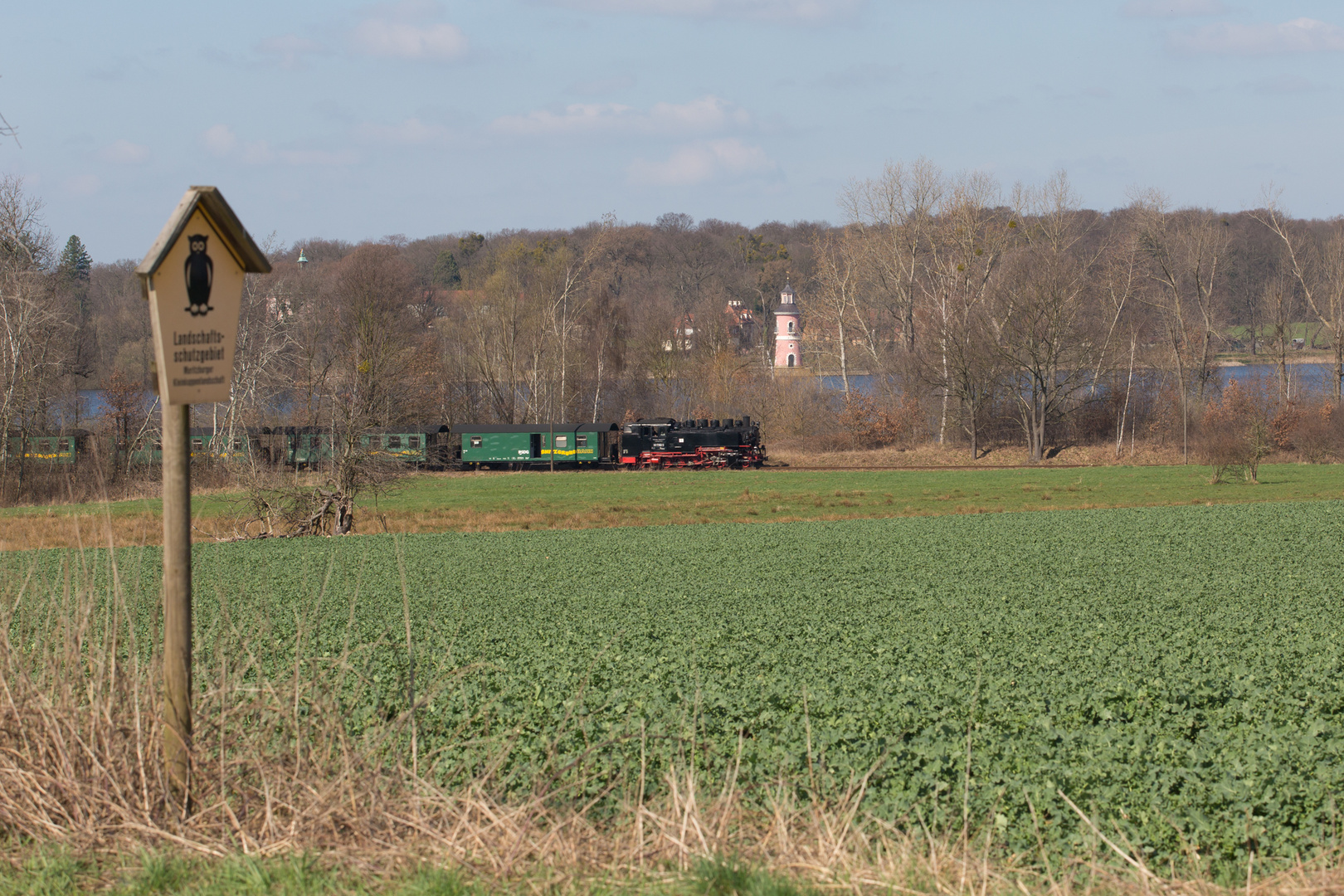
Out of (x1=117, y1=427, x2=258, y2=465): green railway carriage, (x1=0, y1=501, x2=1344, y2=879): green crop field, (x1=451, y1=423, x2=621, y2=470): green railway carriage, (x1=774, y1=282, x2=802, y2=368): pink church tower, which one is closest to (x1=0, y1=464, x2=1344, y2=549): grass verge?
(x1=117, y1=427, x2=258, y2=465): green railway carriage

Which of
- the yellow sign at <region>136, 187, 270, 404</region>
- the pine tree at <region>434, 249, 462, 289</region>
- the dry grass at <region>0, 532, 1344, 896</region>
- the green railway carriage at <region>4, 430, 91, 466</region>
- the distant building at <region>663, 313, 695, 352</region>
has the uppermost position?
the pine tree at <region>434, 249, 462, 289</region>

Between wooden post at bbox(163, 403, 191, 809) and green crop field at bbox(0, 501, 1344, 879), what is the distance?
2.39ft

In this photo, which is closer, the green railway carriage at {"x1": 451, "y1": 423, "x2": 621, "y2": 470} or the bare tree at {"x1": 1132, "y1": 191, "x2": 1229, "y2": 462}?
the green railway carriage at {"x1": 451, "y1": 423, "x2": 621, "y2": 470}

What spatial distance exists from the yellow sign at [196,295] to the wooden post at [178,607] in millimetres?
205

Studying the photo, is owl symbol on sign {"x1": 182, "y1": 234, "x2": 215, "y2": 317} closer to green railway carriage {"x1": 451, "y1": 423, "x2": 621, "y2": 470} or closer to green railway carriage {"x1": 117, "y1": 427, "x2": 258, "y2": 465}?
green railway carriage {"x1": 117, "y1": 427, "x2": 258, "y2": 465}

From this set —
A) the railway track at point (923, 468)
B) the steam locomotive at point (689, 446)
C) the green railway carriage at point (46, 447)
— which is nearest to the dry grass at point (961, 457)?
the railway track at point (923, 468)

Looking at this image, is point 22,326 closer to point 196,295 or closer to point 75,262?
point 75,262

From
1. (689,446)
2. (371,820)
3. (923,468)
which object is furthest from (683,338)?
(371,820)

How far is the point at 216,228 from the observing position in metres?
5.59

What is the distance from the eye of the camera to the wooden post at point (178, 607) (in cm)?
558

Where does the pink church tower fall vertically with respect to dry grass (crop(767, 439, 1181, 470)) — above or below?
above

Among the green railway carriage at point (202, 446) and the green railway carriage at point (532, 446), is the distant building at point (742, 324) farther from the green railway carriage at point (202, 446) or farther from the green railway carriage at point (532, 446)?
the green railway carriage at point (202, 446)

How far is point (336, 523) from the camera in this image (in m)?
28.6

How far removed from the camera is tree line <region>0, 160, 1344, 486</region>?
60.0m
